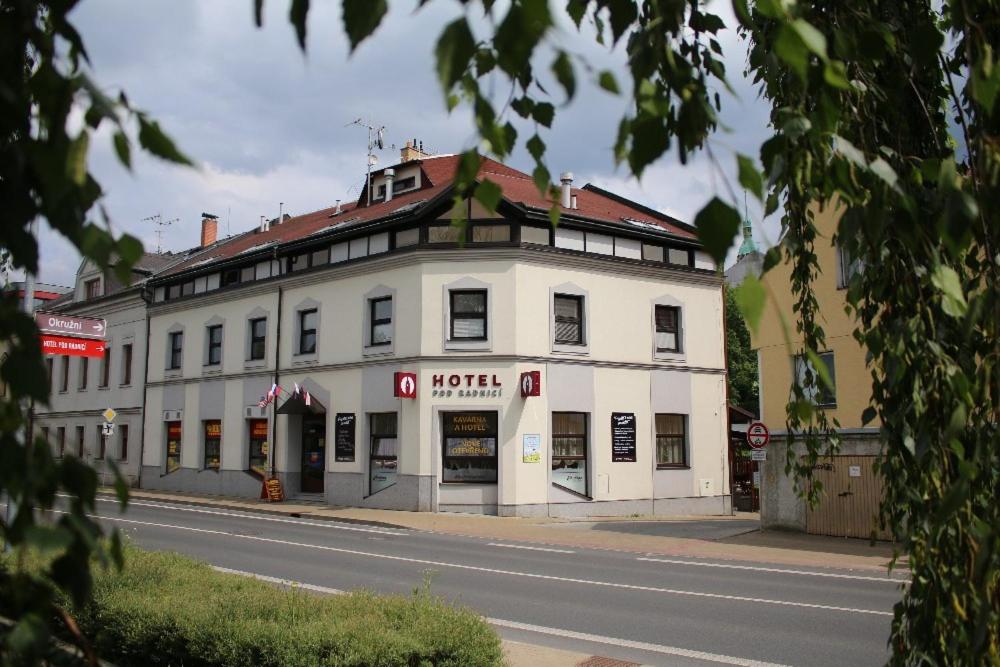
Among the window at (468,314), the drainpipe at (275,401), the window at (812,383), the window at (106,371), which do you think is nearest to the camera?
the window at (812,383)

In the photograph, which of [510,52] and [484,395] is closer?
[510,52]

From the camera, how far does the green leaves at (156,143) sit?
5.03 ft

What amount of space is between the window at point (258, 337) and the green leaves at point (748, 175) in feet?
98.0

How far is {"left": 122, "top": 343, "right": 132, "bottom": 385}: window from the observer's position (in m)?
36.7

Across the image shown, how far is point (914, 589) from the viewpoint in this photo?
2.73 meters

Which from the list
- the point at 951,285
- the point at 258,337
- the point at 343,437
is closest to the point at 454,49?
the point at 951,285

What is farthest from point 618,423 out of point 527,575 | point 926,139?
point 926,139

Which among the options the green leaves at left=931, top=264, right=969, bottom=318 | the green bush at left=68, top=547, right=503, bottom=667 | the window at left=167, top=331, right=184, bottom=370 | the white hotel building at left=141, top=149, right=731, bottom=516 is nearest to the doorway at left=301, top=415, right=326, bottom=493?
the white hotel building at left=141, top=149, right=731, bottom=516

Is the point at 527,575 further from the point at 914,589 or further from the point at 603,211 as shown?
the point at 603,211

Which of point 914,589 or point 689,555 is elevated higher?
point 914,589

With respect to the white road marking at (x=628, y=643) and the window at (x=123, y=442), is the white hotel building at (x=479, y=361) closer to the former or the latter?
the window at (x=123, y=442)

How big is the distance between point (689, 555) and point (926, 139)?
48.1ft

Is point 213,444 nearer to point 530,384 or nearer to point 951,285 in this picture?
point 530,384

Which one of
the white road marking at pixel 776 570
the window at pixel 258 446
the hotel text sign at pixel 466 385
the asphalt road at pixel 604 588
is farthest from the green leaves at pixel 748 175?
the window at pixel 258 446
